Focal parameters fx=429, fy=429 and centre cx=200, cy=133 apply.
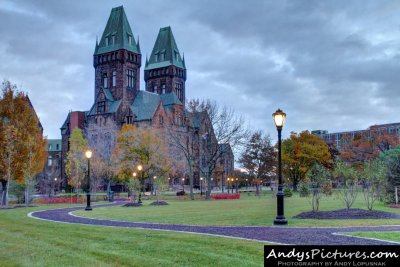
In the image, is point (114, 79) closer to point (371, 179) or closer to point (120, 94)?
point (120, 94)

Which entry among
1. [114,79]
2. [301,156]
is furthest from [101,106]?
[301,156]

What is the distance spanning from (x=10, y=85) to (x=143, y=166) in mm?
14467

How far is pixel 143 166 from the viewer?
43312 mm

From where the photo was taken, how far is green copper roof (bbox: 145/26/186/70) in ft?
338

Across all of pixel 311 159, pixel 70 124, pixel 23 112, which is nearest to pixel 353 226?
pixel 23 112

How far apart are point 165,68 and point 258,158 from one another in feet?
137

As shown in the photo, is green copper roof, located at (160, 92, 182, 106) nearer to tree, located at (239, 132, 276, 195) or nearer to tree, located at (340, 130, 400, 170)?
tree, located at (239, 132, 276, 195)

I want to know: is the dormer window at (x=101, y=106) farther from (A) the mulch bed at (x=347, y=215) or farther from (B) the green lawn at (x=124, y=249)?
(B) the green lawn at (x=124, y=249)

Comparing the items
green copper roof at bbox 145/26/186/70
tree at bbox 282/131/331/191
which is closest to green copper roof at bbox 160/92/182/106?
green copper roof at bbox 145/26/186/70

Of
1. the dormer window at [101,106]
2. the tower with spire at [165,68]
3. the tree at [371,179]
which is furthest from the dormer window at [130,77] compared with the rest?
the tree at [371,179]

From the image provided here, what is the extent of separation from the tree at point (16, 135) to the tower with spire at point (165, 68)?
216ft

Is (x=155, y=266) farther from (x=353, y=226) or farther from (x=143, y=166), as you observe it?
(x=143, y=166)

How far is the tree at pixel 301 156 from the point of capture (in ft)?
246

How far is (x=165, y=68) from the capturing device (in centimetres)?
10275
